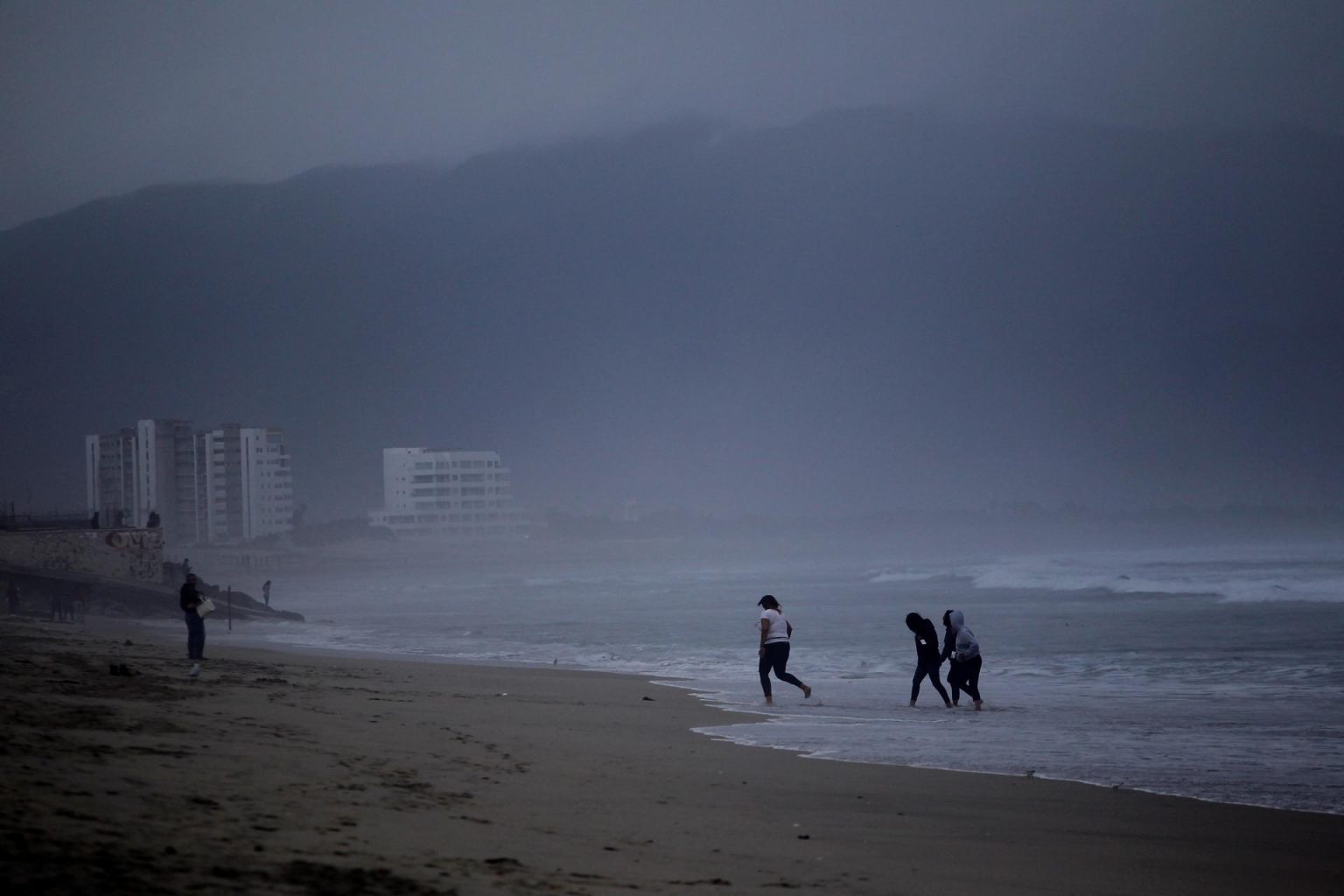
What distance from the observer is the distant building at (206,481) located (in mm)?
137125


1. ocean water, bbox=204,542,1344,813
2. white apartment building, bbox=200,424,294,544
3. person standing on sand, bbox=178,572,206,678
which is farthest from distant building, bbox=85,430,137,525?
person standing on sand, bbox=178,572,206,678

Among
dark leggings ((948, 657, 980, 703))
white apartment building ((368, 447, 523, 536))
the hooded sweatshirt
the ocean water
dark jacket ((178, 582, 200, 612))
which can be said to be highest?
white apartment building ((368, 447, 523, 536))

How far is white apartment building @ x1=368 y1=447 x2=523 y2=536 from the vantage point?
163250 mm

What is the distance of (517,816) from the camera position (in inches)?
283

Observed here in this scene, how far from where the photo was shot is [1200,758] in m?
11.0

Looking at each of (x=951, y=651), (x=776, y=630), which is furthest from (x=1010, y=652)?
(x=776, y=630)

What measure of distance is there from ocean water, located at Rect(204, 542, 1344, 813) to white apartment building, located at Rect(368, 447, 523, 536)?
93.2 m

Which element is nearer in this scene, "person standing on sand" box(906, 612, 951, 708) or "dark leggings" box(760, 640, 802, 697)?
"person standing on sand" box(906, 612, 951, 708)

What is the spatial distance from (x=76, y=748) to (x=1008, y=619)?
31.3 m

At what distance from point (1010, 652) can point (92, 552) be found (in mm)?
33168

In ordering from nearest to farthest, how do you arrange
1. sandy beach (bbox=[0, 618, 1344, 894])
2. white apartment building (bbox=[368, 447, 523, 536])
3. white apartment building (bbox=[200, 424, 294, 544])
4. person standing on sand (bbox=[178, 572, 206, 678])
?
sandy beach (bbox=[0, 618, 1344, 894]) < person standing on sand (bbox=[178, 572, 206, 678]) < white apartment building (bbox=[200, 424, 294, 544]) < white apartment building (bbox=[368, 447, 523, 536])

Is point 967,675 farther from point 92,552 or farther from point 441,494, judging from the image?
point 441,494

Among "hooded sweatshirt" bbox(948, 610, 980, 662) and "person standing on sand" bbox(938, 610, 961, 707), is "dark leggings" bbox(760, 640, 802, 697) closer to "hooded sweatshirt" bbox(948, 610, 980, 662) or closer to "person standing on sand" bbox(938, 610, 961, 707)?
"person standing on sand" bbox(938, 610, 961, 707)

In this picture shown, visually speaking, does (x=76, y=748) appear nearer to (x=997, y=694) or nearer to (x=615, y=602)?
(x=997, y=694)
